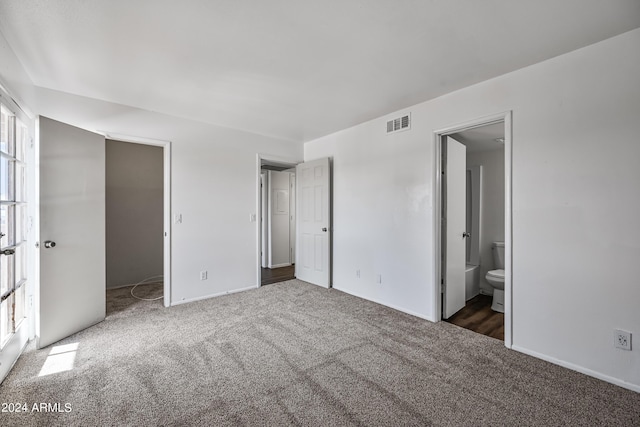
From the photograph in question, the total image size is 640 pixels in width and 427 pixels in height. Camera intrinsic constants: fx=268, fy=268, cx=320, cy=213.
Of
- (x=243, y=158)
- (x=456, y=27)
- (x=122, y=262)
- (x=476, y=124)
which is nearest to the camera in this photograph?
(x=456, y=27)

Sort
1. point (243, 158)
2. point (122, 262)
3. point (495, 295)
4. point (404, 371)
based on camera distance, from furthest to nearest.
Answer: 1. point (122, 262)
2. point (243, 158)
3. point (495, 295)
4. point (404, 371)

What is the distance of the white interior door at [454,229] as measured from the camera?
3000 millimetres

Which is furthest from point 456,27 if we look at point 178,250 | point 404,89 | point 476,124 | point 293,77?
point 178,250

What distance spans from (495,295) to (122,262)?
5465 mm

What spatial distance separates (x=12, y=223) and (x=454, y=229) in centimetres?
421

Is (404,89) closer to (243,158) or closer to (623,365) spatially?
(243,158)

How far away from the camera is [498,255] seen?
4016mm

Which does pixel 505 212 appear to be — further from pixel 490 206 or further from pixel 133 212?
pixel 133 212

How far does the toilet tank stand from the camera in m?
3.97

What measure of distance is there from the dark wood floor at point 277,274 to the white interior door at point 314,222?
321mm

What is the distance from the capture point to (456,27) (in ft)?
5.81

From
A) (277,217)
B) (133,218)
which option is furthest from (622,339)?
(133,218)

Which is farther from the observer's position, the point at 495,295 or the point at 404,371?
the point at 495,295

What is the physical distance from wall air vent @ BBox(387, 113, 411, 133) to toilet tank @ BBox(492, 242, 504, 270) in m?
2.36
